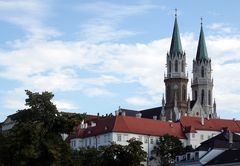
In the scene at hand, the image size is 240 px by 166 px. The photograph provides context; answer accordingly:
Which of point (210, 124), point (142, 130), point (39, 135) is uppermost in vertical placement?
point (210, 124)

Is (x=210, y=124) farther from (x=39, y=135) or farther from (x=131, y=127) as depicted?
(x=39, y=135)

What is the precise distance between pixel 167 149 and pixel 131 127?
35.9 ft

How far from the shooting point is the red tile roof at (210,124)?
505ft

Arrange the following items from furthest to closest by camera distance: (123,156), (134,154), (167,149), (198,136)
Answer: (198,136) < (167,149) < (134,154) < (123,156)

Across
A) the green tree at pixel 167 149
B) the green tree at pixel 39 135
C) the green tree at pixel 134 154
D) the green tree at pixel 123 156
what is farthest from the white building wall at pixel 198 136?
the green tree at pixel 39 135

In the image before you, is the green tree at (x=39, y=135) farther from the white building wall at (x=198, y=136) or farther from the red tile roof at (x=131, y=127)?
the white building wall at (x=198, y=136)

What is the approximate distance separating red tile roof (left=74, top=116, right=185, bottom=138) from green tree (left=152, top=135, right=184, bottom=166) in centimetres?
613

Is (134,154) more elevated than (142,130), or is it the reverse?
(142,130)

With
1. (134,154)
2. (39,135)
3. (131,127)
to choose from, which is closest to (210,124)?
(131,127)

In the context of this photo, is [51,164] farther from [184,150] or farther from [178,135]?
[178,135]

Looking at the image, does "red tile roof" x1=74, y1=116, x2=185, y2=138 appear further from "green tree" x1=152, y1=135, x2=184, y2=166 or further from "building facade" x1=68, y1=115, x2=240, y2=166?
"green tree" x1=152, y1=135, x2=184, y2=166

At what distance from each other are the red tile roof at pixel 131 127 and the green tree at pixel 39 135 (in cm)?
6414

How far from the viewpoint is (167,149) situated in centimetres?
13562

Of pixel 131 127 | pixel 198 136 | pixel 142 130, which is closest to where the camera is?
pixel 131 127
